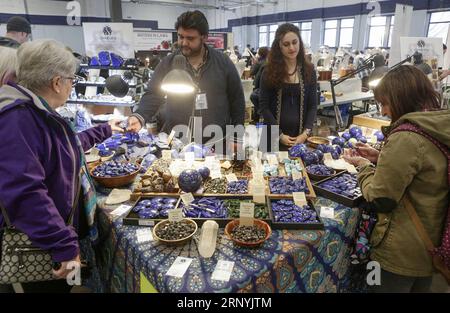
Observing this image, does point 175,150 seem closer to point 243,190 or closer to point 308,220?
point 243,190

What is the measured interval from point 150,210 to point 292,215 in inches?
29.8

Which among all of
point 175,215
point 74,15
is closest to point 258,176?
point 175,215

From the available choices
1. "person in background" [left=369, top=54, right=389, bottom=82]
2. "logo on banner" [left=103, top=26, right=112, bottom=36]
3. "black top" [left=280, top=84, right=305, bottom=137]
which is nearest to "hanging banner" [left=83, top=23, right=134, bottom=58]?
"logo on banner" [left=103, top=26, right=112, bottom=36]

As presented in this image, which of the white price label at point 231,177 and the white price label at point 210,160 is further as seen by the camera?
the white price label at point 210,160

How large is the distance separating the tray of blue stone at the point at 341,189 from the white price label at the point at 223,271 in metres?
0.84

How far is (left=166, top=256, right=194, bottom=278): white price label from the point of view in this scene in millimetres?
1348

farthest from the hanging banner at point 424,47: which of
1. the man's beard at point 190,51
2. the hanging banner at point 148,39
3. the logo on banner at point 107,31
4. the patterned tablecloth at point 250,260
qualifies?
the hanging banner at point 148,39

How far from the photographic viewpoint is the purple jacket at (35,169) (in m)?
1.23

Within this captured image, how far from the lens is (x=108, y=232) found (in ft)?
5.90

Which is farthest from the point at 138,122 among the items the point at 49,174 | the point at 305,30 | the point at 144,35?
the point at 305,30

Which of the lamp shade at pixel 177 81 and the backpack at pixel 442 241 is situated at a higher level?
the lamp shade at pixel 177 81

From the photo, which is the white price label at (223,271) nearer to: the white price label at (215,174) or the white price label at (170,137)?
the white price label at (215,174)

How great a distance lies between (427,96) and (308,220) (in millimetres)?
819

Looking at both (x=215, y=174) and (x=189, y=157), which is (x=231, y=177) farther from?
(x=189, y=157)
